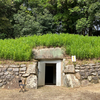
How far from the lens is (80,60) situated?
6297 millimetres

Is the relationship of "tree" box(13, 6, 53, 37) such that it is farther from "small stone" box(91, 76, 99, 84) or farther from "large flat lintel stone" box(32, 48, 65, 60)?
"small stone" box(91, 76, 99, 84)

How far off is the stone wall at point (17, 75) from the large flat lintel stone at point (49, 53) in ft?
1.91

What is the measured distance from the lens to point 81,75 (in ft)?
19.0

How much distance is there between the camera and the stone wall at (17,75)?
5492mm

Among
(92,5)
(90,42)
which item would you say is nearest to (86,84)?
(90,42)

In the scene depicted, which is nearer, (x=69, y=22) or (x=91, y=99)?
(x=91, y=99)

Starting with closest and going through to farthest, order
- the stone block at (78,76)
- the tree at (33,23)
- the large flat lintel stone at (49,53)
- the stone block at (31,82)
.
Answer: the stone block at (31,82)
the stone block at (78,76)
the large flat lintel stone at (49,53)
the tree at (33,23)

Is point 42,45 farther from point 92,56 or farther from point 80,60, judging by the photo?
point 92,56

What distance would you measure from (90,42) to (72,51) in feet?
5.83

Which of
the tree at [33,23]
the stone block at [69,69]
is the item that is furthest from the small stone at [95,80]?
the tree at [33,23]

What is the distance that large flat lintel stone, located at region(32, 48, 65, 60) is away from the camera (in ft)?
20.8

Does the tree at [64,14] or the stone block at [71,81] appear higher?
the tree at [64,14]

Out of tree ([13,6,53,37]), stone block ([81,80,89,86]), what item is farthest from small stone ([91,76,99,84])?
tree ([13,6,53,37])

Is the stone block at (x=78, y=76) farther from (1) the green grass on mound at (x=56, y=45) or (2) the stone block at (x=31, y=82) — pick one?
(2) the stone block at (x=31, y=82)
